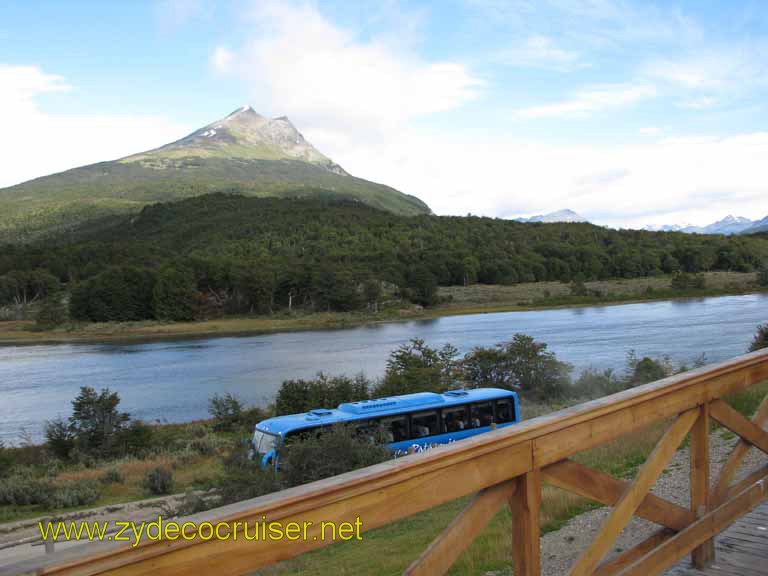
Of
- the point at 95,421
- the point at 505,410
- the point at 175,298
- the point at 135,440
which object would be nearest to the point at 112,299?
the point at 175,298

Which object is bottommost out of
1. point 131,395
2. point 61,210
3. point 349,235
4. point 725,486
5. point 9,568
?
point 131,395

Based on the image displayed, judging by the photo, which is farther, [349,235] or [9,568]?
[349,235]

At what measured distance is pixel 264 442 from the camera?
15.3 metres

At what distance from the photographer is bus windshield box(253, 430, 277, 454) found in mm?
14984

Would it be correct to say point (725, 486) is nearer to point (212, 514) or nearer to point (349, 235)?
point (212, 514)

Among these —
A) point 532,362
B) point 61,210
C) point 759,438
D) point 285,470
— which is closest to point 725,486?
point 759,438

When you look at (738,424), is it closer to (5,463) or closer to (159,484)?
(159,484)

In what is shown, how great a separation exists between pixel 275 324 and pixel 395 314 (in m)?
11.5

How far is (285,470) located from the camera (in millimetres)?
11023

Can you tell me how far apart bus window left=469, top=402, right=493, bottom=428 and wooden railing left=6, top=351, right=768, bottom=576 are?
47.4 ft

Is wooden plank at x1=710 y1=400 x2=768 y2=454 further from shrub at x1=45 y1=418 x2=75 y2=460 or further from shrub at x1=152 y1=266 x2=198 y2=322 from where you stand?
shrub at x1=152 y1=266 x2=198 y2=322

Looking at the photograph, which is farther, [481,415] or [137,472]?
Answer: [137,472]

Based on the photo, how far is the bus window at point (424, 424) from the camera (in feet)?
54.1

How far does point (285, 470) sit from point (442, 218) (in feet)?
399
